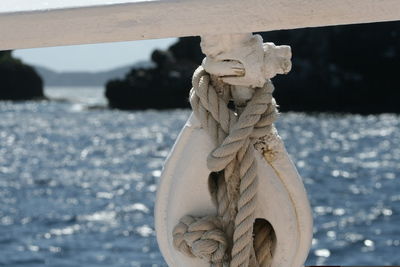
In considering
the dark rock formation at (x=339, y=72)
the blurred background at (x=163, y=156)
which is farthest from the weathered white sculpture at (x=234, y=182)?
the dark rock formation at (x=339, y=72)

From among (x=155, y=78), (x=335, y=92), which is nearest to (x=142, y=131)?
(x=335, y=92)

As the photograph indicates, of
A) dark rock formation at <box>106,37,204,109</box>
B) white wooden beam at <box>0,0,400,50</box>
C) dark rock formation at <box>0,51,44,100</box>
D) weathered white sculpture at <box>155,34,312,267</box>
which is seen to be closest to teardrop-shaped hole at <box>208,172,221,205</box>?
weathered white sculpture at <box>155,34,312,267</box>

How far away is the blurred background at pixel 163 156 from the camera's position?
1027 centimetres

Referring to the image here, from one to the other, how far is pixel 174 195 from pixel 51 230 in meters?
10.2

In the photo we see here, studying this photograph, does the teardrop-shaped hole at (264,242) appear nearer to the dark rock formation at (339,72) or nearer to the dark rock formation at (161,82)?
the dark rock formation at (339,72)

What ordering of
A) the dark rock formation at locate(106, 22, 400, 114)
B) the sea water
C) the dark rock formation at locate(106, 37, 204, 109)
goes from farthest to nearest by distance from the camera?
the dark rock formation at locate(106, 37, 204, 109)
the dark rock formation at locate(106, 22, 400, 114)
the sea water

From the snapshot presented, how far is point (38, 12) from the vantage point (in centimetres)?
130

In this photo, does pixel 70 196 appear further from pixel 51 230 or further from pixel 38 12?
pixel 38 12

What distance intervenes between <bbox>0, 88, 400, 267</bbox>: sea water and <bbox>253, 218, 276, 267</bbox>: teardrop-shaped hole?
715 cm

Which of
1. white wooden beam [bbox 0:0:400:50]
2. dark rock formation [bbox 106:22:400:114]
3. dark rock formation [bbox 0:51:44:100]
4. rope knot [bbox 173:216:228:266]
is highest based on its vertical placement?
dark rock formation [bbox 0:51:44:100]

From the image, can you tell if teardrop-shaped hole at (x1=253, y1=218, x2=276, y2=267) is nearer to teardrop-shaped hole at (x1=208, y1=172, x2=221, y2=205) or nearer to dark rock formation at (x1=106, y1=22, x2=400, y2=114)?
teardrop-shaped hole at (x1=208, y1=172, x2=221, y2=205)

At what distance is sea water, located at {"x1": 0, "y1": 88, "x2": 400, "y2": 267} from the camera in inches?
386

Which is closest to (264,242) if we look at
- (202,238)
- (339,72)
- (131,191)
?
(202,238)

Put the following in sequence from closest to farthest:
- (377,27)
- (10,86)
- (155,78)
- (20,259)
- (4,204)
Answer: (20,259) < (4,204) < (377,27) < (155,78) < (10,86)
